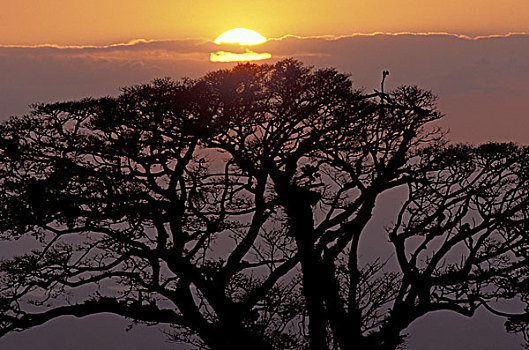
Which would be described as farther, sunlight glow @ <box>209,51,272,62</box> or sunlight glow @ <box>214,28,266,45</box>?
sunlight glow @ <box>214,28,266,45</box>

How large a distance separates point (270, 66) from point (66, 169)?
5.36m

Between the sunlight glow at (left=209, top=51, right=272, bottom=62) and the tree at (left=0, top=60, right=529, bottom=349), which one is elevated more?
the sunlight glow at (left=209, top=51, right=272, bottom=62)

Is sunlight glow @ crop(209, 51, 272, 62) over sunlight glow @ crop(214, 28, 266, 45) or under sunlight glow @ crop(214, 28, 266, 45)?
under

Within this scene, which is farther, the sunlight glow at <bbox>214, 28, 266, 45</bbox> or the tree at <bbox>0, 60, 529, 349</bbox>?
the sunlight glow at <bbox>214, 28, 266, 45</bbox>

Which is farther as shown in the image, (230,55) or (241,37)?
(241,37)

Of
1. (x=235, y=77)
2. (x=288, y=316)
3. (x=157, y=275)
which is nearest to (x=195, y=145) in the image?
(x=235, y=77)

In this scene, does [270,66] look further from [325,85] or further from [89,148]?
[89,148]

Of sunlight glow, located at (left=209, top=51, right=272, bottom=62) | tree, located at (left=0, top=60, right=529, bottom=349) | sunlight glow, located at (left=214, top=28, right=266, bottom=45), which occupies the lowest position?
tree, located at (left=0, top=60, right=529, bottom=349)

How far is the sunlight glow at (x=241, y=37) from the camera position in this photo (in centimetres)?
2820

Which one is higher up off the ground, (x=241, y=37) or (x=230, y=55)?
(x=241, y=37)

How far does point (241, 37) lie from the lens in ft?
94.5

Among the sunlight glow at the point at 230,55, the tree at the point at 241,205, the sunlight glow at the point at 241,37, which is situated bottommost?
the tree at the point at 241,205

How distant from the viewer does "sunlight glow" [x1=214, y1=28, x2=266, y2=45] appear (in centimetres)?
2820

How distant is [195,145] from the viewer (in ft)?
67.0
